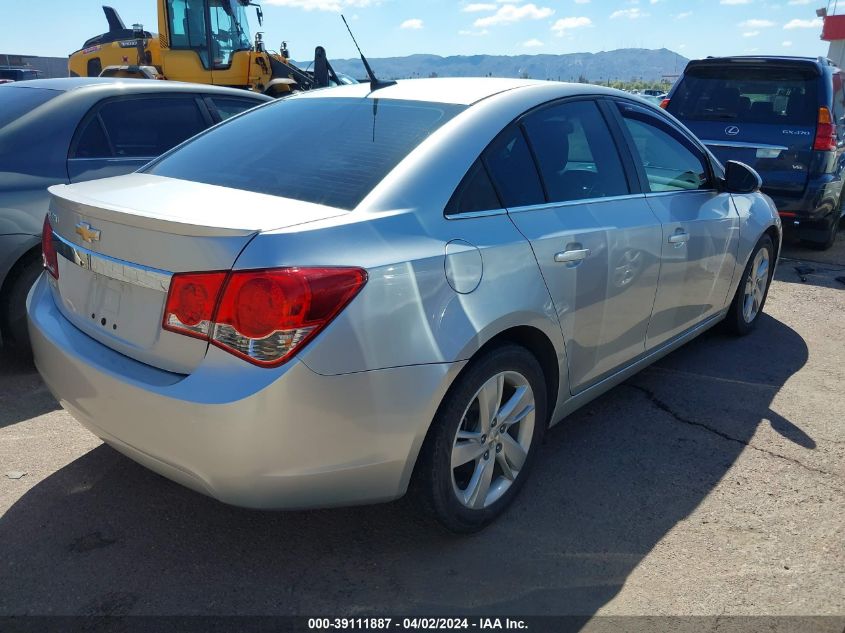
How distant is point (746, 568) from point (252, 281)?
6.53 ft

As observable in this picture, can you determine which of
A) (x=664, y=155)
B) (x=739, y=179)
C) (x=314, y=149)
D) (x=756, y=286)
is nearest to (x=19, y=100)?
(x=314, y=149)

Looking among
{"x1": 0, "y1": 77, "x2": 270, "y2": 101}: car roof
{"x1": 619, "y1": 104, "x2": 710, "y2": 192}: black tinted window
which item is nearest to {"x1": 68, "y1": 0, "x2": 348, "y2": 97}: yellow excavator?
{"x1": 0, "y1": 77, "x2": 270, "y2": 101}: car roof

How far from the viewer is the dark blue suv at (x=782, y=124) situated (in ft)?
23.4

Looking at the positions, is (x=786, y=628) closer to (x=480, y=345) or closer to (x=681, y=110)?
(x=480, y=345)

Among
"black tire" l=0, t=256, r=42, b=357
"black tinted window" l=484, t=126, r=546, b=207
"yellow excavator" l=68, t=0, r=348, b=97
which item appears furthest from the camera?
"yellow excavator" l=68, t=0, r=348, b=97

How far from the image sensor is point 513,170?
9.30ft

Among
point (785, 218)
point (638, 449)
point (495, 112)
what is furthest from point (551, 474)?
point (785, 218)

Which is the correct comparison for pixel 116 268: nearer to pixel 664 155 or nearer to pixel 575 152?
pixel 575 152

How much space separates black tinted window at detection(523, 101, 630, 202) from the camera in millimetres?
3023

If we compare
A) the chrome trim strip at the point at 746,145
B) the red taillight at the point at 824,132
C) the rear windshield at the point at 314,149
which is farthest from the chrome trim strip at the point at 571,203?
the red taillight at the point at 824,132

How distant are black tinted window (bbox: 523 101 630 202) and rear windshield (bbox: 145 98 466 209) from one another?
440 millimetres

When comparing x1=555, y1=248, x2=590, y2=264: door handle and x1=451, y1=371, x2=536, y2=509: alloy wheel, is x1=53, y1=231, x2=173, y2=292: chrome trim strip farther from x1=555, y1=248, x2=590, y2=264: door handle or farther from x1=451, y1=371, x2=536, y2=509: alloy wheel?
x1=555, y1=248, x2=590, y2=264: door handle

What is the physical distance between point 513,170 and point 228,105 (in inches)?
130

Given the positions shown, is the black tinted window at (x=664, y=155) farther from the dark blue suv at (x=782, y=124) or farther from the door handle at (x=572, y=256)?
the dark blue suv at (x=782, y=124)
